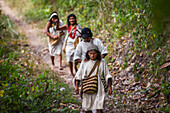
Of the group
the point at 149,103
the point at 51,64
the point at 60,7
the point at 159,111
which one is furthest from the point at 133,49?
the point at 60,7

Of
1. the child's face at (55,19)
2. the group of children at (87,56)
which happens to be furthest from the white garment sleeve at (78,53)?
the child's face at (55,19)

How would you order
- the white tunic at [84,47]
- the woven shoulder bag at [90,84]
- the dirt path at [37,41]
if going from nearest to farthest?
the woven shoulder bag at [90,84], the white tunic at [84,47], the dirt path at [37,41]

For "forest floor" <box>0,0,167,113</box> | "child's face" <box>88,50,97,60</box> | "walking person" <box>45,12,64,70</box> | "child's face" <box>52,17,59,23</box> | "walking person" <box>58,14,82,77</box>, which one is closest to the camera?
"child's face" <box>88,50,97,60</box>

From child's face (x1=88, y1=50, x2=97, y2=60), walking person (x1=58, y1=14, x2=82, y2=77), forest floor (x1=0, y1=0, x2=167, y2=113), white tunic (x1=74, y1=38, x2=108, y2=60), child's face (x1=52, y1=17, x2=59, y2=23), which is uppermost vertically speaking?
child's face (x1=52, y1=17, x2=59, y2=23)

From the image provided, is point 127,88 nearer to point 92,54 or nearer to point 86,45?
point 86,45

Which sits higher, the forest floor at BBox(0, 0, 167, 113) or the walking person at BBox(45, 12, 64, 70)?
the walking person at BBox(45, 12, 64, 70)

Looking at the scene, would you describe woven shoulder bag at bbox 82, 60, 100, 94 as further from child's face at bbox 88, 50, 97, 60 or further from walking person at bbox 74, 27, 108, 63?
walking person at bbox 74, 27, 108, 63

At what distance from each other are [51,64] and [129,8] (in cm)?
369

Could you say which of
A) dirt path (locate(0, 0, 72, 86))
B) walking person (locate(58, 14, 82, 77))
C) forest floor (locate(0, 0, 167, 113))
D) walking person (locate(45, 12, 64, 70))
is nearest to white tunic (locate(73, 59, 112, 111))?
forest floor (locate(0, 0, 167, 113))

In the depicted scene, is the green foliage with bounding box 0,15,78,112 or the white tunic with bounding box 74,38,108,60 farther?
the white tunic with bounding box 74,38,108,60

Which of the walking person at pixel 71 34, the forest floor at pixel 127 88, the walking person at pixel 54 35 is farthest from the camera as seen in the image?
the walking person at pixel 54 35

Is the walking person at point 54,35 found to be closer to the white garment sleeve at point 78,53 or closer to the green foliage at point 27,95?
the green foliage at point 27,95

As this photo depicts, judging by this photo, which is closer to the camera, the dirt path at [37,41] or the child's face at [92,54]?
the child's face at [92,54]

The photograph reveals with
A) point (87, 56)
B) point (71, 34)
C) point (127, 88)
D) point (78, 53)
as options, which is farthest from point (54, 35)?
point (87, 56)
